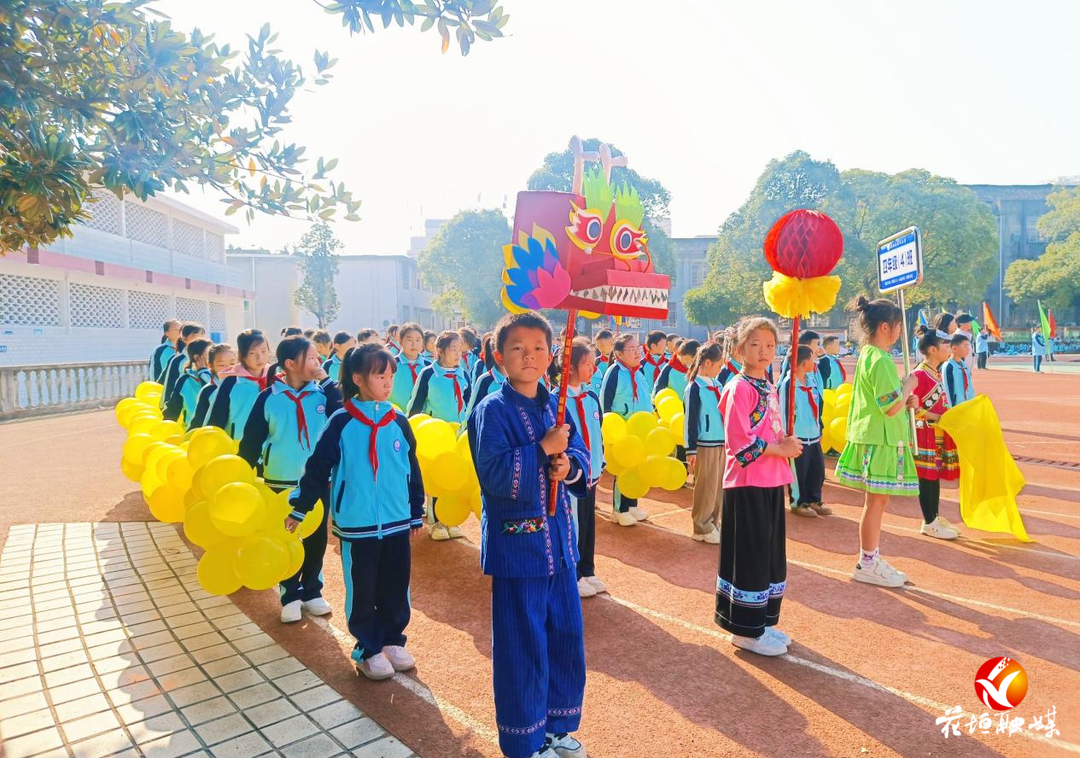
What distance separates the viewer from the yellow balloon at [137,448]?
580 cm

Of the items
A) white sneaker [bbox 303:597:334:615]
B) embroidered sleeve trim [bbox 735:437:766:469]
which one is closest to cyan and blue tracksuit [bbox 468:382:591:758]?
embroidered sleeve trim [bbox 735:437:766:469]

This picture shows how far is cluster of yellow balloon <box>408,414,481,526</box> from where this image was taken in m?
4.95

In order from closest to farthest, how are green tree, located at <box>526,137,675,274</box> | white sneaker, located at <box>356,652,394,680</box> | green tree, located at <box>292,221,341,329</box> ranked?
1. white sneaker, located at <box>356,652,394,680</box>
2. green tree, located at <box>526,137,675,274</box>
3. green tree, located at <box>292,221,341,329</box>

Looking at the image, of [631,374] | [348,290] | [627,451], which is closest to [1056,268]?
[348,290]

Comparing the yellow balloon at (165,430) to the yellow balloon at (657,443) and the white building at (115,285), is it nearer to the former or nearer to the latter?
the yellow balloon at (657,443)

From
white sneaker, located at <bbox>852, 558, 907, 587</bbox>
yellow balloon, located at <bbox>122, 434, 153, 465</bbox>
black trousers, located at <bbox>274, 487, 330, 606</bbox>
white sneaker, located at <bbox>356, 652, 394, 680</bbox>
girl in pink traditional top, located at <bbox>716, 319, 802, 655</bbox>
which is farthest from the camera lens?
yellow balloon, located at <bbox>122, 434, 153, 465</bbox>

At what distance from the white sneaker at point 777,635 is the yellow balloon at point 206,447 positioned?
3587 mm

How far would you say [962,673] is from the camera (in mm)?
3572

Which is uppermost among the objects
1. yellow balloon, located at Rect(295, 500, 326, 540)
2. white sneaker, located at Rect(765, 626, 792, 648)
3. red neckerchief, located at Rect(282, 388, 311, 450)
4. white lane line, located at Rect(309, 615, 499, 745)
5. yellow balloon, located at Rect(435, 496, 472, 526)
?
red neckerchief, located at Rect(282, 388, 311, 450)

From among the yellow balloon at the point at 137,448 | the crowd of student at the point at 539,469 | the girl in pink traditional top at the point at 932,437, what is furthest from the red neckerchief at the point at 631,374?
the yellow balloon at the point at 137,448

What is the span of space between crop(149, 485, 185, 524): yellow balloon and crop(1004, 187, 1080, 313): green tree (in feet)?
165

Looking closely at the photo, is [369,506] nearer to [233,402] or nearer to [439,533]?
[233,402]

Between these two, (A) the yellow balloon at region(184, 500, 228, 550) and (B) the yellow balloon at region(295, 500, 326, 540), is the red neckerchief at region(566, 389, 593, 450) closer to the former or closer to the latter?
(B) the yellow balloon at region(295, 500, 326, 540)

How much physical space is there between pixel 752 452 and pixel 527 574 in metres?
1.64
